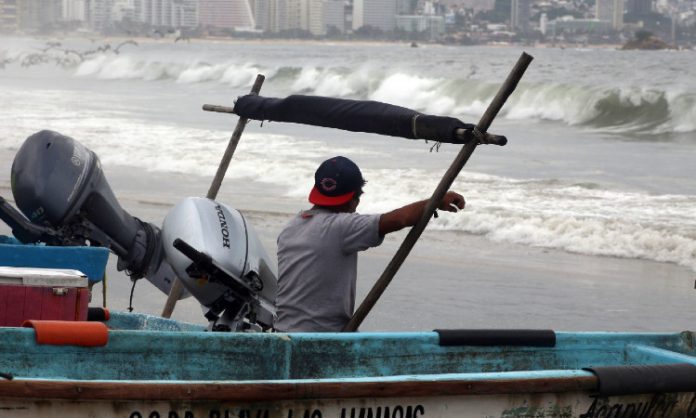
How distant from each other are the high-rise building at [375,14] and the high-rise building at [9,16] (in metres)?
38.0

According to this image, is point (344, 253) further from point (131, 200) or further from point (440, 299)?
point (131, 200)

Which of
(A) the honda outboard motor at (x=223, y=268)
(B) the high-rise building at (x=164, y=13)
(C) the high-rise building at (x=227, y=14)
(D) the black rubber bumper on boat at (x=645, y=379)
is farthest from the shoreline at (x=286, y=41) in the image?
(D) the black rubber bumper on boat at (x=645, y=379)

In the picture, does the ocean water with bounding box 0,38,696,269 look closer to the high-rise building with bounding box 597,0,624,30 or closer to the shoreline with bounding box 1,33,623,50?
the high-rise building with bounding box 597,0,624,30

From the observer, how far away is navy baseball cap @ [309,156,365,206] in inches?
222

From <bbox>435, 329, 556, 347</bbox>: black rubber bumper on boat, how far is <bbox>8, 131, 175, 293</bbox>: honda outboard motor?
7.34ft

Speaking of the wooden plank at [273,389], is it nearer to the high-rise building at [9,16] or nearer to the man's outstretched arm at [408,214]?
the man's outstretched arm at [408,214]

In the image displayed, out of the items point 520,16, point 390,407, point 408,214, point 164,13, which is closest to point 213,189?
point 408,214

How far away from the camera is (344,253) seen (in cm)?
562

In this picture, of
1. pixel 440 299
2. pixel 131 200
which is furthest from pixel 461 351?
pixel 131 200

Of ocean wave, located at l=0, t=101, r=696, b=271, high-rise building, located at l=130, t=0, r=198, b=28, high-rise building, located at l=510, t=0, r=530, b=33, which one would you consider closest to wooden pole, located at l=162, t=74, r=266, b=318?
ocean wave, located at l=0, t=101, r=696, b=271

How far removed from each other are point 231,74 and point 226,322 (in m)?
55.1

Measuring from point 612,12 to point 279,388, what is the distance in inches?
4762

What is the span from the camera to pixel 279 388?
4602 mm

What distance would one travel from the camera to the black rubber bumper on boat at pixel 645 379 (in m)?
5.07
